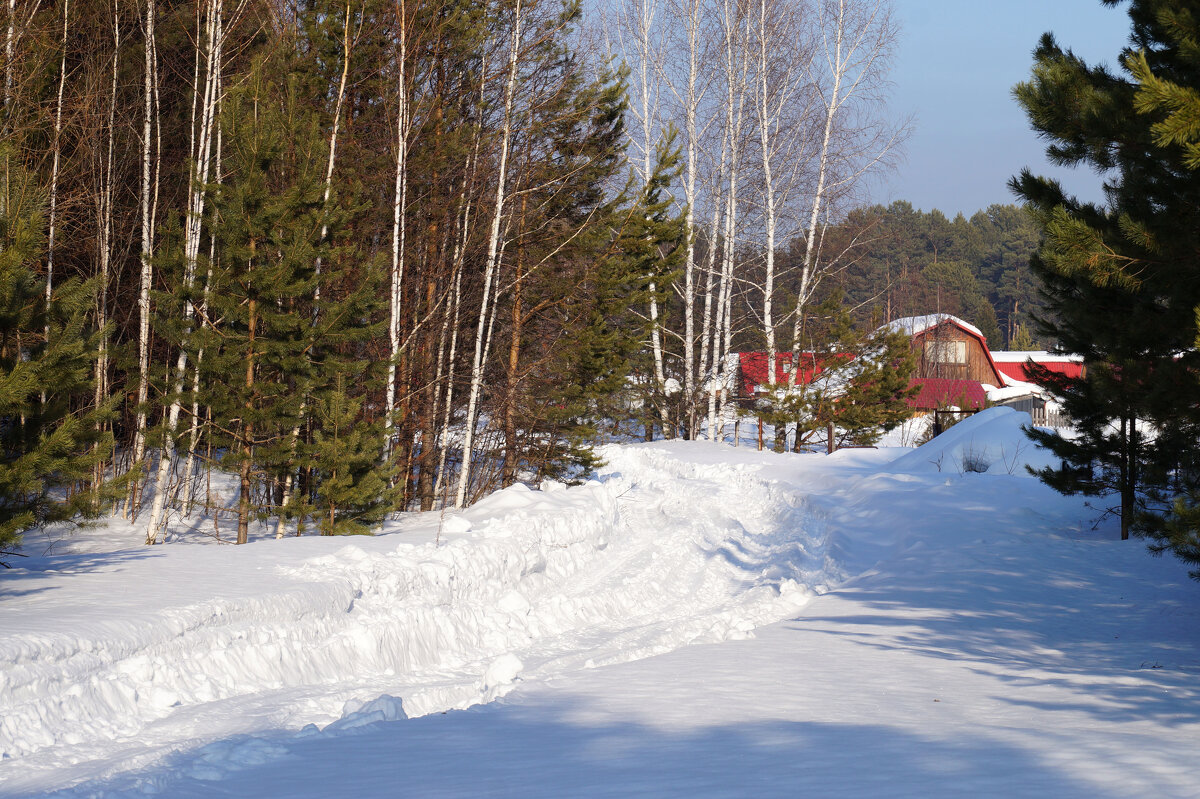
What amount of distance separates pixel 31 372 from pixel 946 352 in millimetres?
44750

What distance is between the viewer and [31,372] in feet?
22.0

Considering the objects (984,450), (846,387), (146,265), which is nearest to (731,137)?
(846,387)

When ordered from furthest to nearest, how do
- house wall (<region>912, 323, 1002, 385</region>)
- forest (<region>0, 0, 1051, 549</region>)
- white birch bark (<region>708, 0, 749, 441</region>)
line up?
1. house wall (<region>912, 323, 1002, 385</region>)
2. white birch bark (<region>708, 0, 749, 441</region>)
3. forest (<region>0, 0, 1051, 549</region>)

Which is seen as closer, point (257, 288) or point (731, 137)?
point (257, 288)

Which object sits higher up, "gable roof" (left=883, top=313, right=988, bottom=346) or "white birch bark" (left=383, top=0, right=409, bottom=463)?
"gable roof" (left=883, top=313, right=988, bottom=346)

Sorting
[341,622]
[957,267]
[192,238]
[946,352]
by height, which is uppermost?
[957,267]

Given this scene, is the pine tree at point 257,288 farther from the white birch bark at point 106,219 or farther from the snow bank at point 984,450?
the snow bank at point 984,450

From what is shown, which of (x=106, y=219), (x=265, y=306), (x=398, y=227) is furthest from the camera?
(x=106, y=219)

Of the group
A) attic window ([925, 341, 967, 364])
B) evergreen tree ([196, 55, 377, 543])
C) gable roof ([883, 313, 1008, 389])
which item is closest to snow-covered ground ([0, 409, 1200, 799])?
evergreen tree ([196, 55, 377, 543])

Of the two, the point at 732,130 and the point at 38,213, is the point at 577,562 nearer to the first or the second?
the point at 38,213

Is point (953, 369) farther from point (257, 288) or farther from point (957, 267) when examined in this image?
point (257, 288)

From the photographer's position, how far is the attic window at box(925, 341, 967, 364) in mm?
45500

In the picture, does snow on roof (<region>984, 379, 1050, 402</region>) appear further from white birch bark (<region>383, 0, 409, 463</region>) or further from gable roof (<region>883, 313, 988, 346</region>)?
white birch bark (<region>383, 0, 409, 463</region>)

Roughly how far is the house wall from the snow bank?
2563 centimetres
